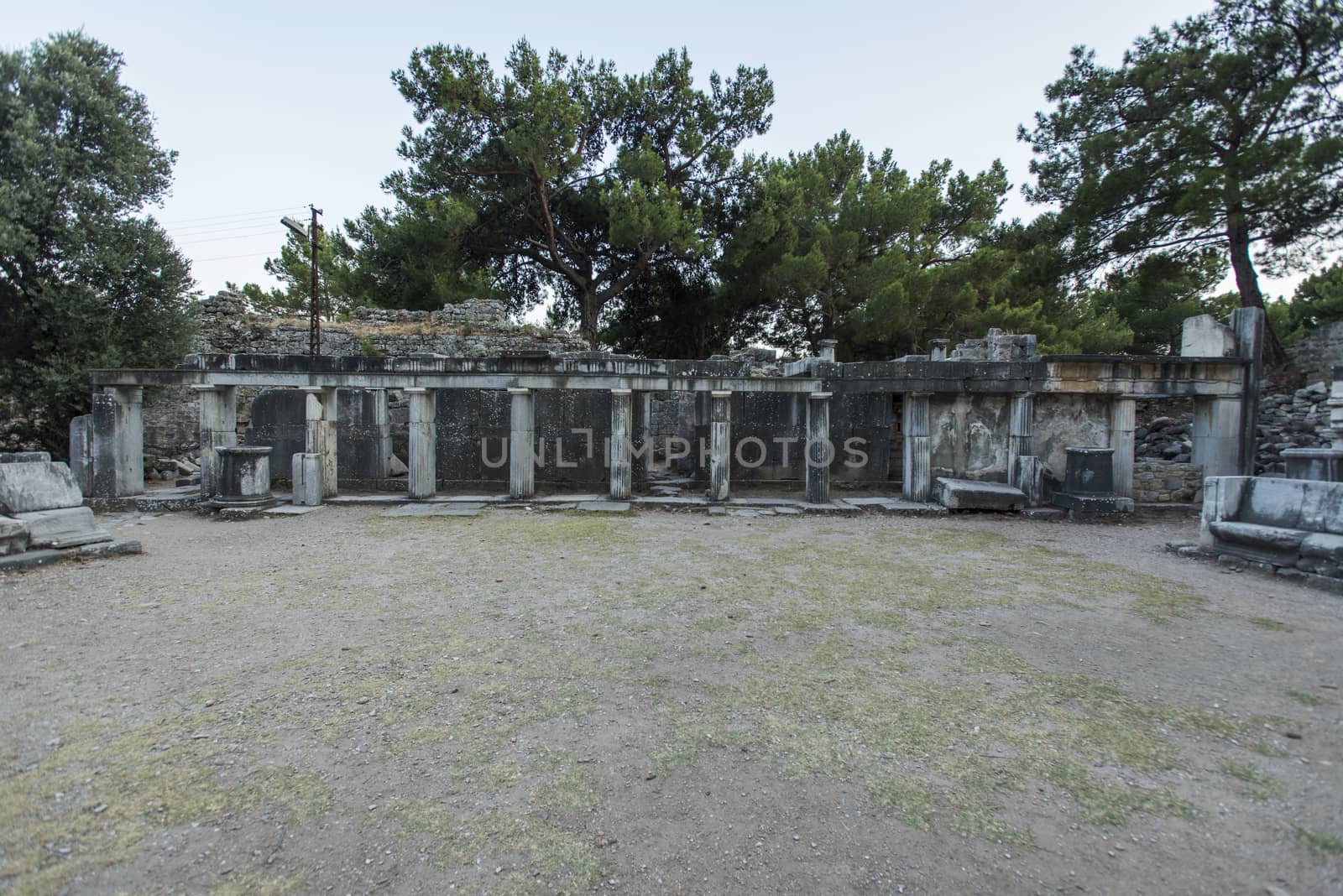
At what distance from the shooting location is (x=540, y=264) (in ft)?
76.5

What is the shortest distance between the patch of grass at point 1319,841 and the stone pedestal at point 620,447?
10438 mm

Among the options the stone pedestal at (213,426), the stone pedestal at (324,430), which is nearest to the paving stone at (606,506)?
the stone pedestal at (324,430)

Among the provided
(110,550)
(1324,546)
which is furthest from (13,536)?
(1324,546)

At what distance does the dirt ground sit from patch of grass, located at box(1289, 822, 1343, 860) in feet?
0.04

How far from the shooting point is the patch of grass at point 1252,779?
2.93 m

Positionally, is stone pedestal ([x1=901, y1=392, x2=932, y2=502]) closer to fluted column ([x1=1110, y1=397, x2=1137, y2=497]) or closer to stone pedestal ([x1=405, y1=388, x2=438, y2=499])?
fluted column ([x1=1110, y1=397, x2=1137, y2=497])

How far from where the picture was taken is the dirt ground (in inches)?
97.1

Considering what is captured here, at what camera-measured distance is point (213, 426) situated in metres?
12.2

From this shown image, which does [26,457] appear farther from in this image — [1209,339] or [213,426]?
[1209,339]

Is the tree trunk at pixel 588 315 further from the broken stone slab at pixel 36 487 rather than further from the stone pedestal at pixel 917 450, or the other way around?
the broken stone slab at pixel 36 487

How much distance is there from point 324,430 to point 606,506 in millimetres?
6055

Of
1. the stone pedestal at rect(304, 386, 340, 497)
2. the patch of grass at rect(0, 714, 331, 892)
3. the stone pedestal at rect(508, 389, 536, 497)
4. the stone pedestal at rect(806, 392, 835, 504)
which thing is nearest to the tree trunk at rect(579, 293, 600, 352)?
the stone pedestal at rect(508, 389, 536, 497)

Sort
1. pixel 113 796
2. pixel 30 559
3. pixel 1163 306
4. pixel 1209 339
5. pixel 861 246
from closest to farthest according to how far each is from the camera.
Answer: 1. pixel 113 796
2. pixel 30 559
3. pixel 1209 339
4. pixel 861 246
5. pixel 1163 306

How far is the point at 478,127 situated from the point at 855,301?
13.6m
